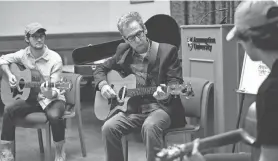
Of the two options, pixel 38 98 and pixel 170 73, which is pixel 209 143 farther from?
pixel 38 98

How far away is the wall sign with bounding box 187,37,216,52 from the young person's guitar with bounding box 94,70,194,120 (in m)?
0.66

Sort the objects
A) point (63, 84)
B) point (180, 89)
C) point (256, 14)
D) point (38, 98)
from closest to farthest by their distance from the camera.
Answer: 1. point (256, 14)
2. point (180, 89)
3. point (63, 84)
4. point (38, 98)

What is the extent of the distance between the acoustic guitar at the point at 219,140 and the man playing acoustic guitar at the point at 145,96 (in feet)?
5.52

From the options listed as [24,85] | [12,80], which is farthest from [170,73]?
[12,80]

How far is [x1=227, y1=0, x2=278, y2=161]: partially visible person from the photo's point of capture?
58.4 inches

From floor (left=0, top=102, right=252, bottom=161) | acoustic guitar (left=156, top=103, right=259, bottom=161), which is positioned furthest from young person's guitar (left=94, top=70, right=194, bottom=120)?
acoustic guitar (left=156, top=103, right=259, bottom=161)

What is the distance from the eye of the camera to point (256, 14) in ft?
4.98

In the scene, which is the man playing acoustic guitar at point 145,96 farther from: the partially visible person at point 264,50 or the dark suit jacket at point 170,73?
the partially visible person at point 264,50

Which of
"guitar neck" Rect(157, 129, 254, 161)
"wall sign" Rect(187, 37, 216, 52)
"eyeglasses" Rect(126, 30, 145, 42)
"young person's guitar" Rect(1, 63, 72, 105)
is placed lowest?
"young person's guitar" Rect(1, 63, 72, 105)

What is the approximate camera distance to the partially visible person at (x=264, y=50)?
4.87 feet

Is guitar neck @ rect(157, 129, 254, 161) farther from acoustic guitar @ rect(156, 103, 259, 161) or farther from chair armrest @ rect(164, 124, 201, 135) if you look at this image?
chair armrest @ rect(164, 124, 201, 135)

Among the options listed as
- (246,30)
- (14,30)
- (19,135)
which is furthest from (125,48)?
(14,30)

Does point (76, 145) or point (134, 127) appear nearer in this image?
point (134, 127)

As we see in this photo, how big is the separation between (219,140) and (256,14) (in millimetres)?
416
